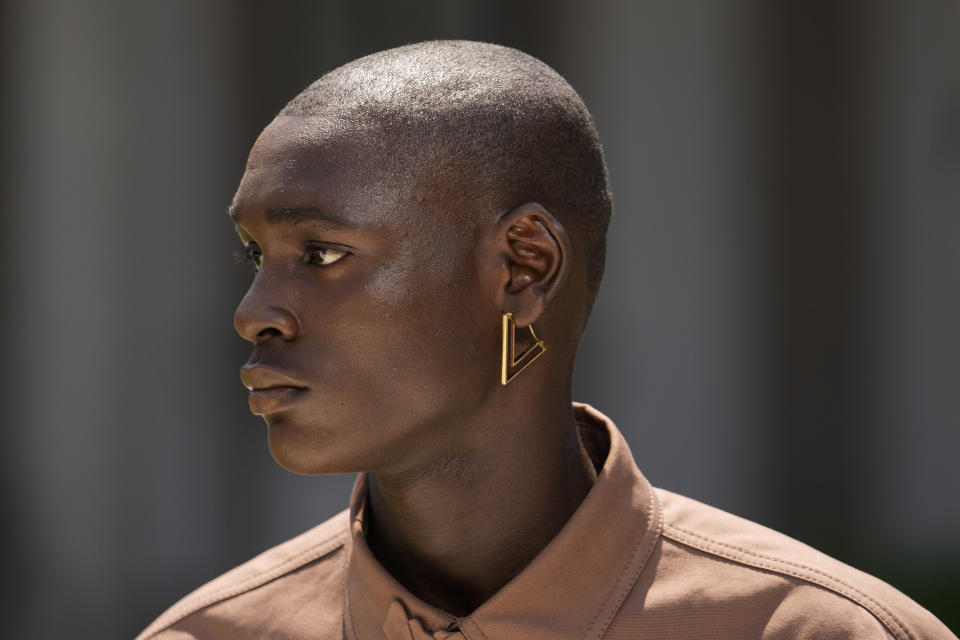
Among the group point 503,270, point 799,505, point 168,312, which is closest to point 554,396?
point 503,270

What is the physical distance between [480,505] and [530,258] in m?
0.47

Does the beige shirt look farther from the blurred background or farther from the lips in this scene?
the blurred background

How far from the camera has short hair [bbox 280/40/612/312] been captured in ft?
8.68

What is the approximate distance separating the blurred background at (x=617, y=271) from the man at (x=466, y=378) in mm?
3554

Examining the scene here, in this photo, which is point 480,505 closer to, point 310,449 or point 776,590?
point 310,449

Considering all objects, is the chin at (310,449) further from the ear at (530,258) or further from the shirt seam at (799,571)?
the shirt seam at (799,571)

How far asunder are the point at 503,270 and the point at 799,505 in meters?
3.92

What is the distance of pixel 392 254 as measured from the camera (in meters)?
2.59

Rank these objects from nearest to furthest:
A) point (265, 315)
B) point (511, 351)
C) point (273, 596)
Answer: point (265, 315), point (511, 351), point (273, 596)

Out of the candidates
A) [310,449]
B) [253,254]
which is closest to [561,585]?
[310,449]

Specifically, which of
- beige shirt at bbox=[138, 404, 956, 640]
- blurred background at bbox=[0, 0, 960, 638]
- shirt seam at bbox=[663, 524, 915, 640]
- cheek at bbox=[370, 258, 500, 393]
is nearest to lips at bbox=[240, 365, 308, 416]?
cheek at bbox=[370, 258, 500, 393]

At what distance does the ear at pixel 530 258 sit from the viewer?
8.79 ft

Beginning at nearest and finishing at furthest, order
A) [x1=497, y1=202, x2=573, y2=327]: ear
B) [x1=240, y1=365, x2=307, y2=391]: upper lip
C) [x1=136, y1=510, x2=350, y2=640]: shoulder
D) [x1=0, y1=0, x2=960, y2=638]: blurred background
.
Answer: [x1=240, y1=365, x2=307, y2=391]: upper lip, [x1=497, y1=202, x2=573, y2=327]: ear, [x1=136, y1=510, x2=350, y2=640]: shoulder, [x1=0, y1=0, x2=960, y2=638]: blurred background

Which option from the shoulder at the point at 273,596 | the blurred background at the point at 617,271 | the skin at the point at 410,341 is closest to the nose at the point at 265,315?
the skin at the point at 410,341
